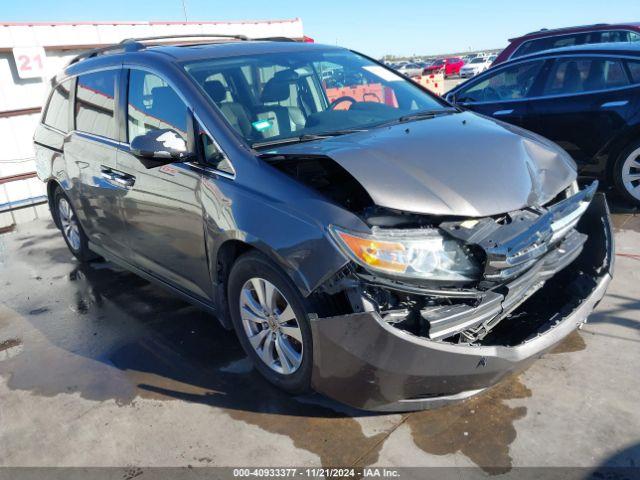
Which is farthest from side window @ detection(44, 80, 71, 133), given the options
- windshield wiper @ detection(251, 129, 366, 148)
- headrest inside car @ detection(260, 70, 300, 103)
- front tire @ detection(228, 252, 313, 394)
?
front tire @ detection(228, 252, 313, 394)

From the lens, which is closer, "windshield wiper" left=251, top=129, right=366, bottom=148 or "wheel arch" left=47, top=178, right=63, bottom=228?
"windshield wiper" left=251, top=129, right=366, bottom=148

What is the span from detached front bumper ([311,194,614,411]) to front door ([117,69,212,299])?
44.2 inches

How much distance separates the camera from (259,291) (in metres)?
2.86

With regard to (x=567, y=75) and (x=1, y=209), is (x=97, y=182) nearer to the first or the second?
(x=1, y=209)

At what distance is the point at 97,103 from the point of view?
423 cm

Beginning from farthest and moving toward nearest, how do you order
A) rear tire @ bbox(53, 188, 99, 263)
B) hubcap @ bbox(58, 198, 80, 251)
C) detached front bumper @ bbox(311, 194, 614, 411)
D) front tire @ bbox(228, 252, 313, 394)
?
hubcap @ bbox(58, 198, 80, 251) → rear tire @ bbox(53, 188, 99, 263) → front tire @ bbox(228, 252, 313, 394) → detached front bumper @ bbox(311, 194, 614, 411)

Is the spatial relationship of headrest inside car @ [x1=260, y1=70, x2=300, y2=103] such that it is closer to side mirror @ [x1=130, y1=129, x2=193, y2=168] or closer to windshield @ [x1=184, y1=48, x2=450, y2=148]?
windshield @ [x1=184, y1=48, x2=450, y2=148]

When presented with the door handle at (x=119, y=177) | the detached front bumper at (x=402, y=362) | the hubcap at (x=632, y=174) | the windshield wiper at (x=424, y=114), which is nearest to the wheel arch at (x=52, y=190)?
the door handle at (x=119, y=177)

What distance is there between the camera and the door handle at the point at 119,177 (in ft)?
12.1

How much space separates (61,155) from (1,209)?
11.4 ft

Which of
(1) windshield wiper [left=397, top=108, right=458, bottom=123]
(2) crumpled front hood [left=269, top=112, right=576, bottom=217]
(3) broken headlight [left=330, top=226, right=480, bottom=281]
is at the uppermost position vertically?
(1) windshield wiper [left=397, top=108, right=458, bottom=123]

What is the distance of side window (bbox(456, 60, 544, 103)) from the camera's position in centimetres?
616

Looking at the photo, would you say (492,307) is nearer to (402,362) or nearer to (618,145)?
(402,362)

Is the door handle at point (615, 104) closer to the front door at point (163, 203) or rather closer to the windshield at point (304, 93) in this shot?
the windshield at point (304, 93)
